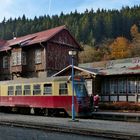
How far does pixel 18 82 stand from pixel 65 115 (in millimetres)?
5950

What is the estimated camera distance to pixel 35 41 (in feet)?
147

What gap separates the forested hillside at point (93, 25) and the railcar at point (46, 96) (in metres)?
91.2

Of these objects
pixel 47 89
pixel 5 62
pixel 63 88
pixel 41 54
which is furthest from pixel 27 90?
pixel 5 62

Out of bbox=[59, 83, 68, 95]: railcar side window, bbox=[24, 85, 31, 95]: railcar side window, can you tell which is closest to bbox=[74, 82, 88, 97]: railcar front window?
bbox=[59, 83, 68, 95]: railcar side window

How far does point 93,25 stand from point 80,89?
110m

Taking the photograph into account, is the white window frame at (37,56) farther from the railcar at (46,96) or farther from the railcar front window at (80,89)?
the railcar front window at (80,89)

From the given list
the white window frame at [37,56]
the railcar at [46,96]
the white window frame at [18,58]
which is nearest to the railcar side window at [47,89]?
the railcar at [46,96]

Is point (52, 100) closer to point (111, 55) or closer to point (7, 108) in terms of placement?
point (7, 108)

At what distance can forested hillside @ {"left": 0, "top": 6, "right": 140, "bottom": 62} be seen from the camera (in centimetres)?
12838

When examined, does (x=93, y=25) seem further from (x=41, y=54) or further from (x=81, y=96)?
(x=81, y=96)

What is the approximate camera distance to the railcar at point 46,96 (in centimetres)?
2712

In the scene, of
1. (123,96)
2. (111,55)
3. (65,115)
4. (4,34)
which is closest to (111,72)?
(123,96)

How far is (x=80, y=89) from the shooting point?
27531 mm

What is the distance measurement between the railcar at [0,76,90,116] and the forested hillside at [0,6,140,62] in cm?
9124
